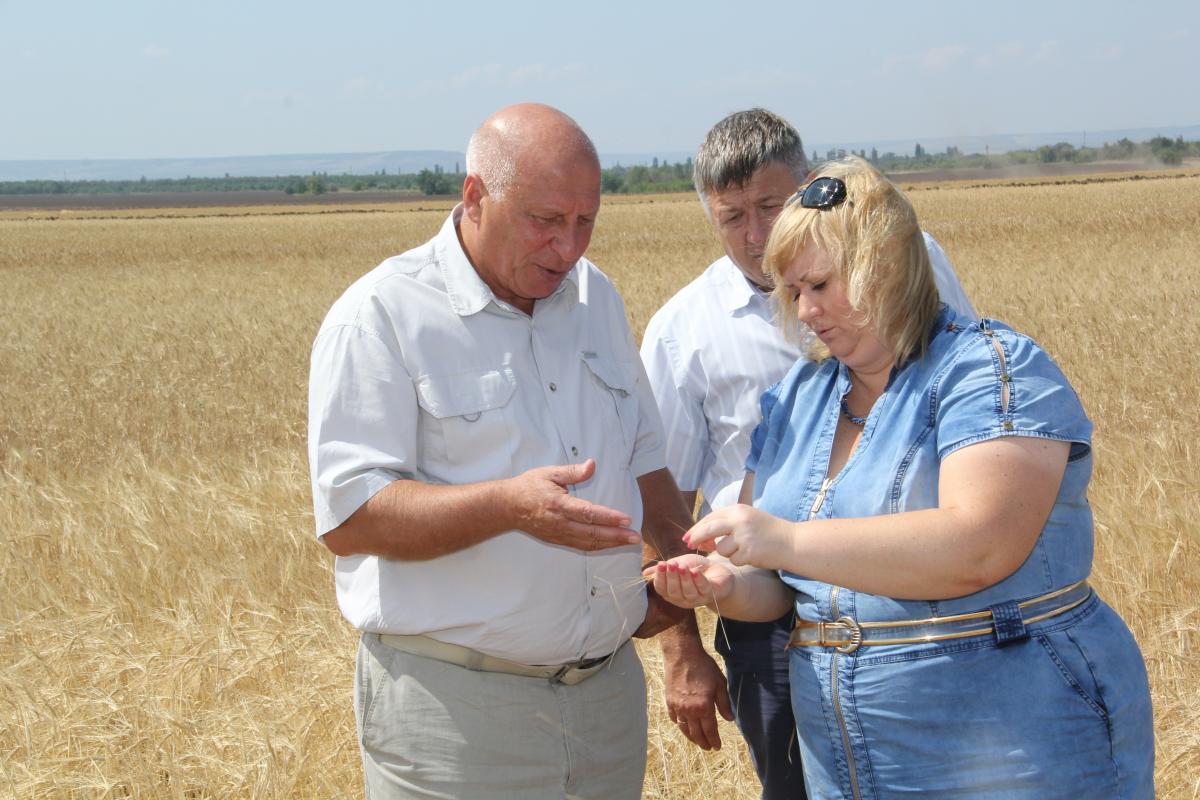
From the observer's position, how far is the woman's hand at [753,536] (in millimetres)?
2004

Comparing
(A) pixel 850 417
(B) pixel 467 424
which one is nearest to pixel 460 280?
(B) pixel 467 424

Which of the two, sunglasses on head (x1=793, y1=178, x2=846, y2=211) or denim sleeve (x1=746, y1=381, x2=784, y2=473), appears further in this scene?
denim sleeve (x1=746, y1=381, x2=784, y2=473)

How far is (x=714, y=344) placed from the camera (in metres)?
3.03

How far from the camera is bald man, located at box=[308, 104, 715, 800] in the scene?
2.37 meters

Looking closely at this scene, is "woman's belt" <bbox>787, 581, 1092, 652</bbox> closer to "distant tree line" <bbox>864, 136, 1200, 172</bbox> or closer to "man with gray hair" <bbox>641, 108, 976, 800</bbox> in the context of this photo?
"man with gray hair" <bbox>641, 108, 976, 800</bbox>

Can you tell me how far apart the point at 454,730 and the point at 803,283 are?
3.98 ft

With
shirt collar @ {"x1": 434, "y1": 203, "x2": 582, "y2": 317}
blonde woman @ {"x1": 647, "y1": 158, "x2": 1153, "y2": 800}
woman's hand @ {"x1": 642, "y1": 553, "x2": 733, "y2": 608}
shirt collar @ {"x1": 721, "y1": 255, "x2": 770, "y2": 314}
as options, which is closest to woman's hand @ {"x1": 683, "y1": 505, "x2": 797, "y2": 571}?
blonde woman @ {"x1": 647, "y1": 158, "x2": 1153, "y2": 800}

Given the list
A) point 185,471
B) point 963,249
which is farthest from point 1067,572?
point 963,249

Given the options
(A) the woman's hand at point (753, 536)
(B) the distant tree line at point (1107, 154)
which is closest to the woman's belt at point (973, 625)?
(A) the woman's hand at point (753, 536)

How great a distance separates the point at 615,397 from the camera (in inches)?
109

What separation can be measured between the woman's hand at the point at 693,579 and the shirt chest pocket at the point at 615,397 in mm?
475

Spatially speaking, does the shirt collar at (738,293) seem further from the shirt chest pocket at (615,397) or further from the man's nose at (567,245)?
the man's nose at (567,245)

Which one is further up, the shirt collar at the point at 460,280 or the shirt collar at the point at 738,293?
the shirt collar at the point at 460,280

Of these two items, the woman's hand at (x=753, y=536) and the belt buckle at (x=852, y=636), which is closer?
the woman's hand at (x=753, y=536)
